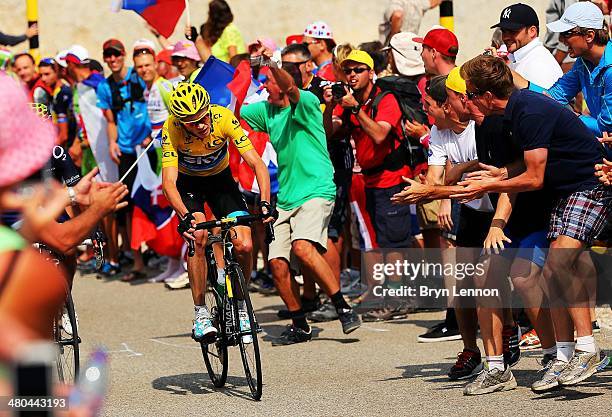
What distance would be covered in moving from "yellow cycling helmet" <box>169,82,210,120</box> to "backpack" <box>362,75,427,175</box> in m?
2.63

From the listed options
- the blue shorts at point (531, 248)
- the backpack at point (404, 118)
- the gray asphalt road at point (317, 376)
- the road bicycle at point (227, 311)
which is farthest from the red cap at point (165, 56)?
the blue shorts at point (531, 248)

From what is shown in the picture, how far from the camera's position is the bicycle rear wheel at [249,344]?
8250 millimetres

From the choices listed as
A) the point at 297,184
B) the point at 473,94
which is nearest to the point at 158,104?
the point at 297,184

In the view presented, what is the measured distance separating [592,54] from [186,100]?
2.77 metres

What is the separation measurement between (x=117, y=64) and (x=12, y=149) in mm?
11844

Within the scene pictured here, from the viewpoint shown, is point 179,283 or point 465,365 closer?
point 465,365

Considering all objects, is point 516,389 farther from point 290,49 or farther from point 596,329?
point 290,49

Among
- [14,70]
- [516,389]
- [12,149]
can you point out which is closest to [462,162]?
[516,389]

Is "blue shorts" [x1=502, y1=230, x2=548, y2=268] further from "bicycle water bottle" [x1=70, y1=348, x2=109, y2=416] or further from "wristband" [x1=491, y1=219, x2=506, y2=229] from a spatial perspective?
"bicycle water bottle" [x1=70, y1=348, x2=109, y2=416]

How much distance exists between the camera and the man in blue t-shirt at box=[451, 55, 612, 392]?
7520mm

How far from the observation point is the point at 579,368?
7.76 m

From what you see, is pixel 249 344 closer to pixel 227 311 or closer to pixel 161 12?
pixel 227 311

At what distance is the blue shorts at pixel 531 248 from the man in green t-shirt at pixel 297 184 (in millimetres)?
2763

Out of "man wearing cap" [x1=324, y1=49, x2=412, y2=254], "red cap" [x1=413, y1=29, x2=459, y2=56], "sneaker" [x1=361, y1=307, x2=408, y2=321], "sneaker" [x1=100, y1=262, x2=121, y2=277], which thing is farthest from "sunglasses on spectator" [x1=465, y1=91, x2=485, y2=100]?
"sneaker" [x1=100, y1=262, x2=121, y2=277]
